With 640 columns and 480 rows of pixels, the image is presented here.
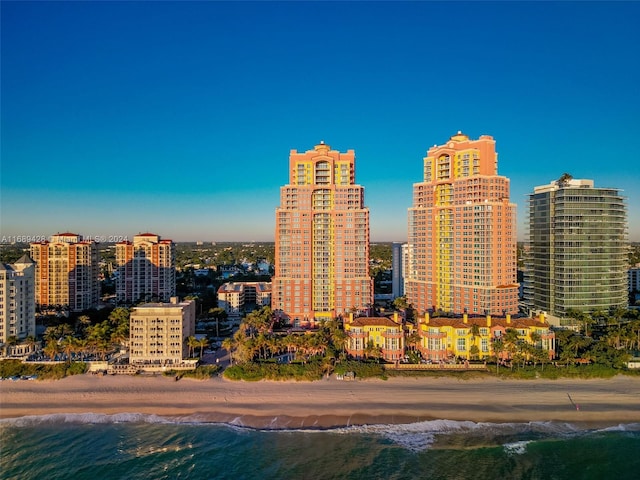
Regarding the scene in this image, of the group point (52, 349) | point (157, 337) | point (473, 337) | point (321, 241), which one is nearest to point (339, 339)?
point (473, 337)

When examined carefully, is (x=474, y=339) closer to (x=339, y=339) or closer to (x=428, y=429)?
(x=339, y=339)

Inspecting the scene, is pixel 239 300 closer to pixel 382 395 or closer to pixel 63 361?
pixel 63 361

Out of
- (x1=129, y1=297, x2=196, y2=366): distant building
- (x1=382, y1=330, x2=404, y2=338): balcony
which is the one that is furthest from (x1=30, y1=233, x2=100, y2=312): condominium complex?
(x1=382, y1=330, x2=404, y2=338): balcony

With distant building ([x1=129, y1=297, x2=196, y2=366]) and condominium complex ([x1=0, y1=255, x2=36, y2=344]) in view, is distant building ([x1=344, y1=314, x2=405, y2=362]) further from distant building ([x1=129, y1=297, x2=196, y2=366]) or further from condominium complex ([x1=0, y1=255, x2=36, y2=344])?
condominium complex ([x1=0, y1=255, x2=36, y2=344])

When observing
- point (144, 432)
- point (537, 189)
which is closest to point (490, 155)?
point (537, 189)

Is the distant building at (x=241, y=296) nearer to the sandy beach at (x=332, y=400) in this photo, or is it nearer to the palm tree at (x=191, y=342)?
the palm tree at (x=191, y=342)

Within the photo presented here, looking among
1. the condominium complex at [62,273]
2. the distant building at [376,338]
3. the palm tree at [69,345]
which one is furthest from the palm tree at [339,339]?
the condominium complex at [62,273]

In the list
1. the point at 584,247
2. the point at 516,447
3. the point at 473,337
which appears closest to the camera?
the point at 516,447
